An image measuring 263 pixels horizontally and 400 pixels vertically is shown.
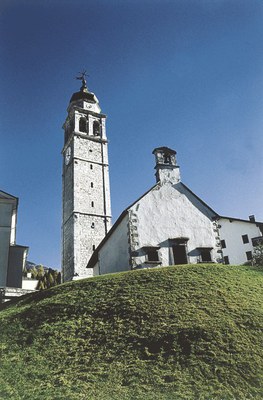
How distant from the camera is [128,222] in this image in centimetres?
2109

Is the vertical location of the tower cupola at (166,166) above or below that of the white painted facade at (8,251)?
above

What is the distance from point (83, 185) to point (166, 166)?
62.4 ft

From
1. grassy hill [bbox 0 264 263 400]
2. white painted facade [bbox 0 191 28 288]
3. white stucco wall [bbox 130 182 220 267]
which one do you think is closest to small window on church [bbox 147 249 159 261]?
white stucco wall [bbox 130 182 220 267]

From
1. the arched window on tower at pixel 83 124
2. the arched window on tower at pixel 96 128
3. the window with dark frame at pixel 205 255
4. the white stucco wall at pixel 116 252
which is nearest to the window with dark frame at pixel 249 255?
the window with dark frame at pixel 205 255

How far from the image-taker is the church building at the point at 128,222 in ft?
69.2

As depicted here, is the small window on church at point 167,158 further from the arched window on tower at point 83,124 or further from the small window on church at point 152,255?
the arched window on tower at point 83,124

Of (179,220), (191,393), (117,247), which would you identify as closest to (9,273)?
(117,247)

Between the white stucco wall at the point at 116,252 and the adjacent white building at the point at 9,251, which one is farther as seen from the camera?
the adjacent white building at the point at 9,251

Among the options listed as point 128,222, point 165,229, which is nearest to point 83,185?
point 128,222

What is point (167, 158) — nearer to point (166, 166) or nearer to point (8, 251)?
point (166, 166)

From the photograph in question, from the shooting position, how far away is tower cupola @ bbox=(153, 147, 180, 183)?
23.6m

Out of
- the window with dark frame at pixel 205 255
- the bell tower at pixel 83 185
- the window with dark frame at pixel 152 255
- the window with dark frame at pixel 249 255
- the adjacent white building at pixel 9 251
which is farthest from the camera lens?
the window with dark frame at pixel 249 255

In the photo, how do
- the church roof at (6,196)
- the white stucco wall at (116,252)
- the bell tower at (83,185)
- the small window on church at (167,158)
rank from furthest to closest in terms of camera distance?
the bell tower at (83,185), the church roof at (6,196), the small window on church at (167,158), the white stucco wall at (116,252)

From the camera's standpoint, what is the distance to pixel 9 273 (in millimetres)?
24312
